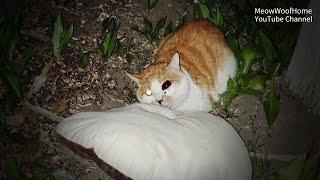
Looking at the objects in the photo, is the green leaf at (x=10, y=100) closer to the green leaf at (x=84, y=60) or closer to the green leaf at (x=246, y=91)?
the green leaf at (x=84, y=60)

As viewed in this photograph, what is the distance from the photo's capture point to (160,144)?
7.18 feet

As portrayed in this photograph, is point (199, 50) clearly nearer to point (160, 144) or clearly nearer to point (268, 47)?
point (268, 47)

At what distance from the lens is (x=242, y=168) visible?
2312 millimetres

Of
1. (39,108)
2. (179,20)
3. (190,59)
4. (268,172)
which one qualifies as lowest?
(268,172)

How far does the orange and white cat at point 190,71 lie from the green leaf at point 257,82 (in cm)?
18

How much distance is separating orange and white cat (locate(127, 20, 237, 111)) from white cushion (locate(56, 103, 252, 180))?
221 millimetres

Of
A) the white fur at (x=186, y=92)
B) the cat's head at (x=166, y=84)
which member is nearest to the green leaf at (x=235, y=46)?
the white fur at (x=186, y=92)

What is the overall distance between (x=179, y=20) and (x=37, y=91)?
1.62 metres

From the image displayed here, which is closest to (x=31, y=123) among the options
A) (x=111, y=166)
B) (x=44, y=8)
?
(x=111, y=166)

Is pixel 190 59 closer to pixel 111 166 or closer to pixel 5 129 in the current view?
pixel 111 166

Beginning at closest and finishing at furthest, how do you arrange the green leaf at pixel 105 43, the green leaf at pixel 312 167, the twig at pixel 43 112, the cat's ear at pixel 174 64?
the green leaf at pixel 312 167
the cat's ear at pixel 174 64
the twig at pixel 43 112
the green leaf at pixel 105 43

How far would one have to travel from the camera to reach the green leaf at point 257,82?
3.03 m

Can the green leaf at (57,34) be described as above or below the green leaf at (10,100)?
above

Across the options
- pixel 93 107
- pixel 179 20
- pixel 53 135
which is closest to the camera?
pixel 53 135
